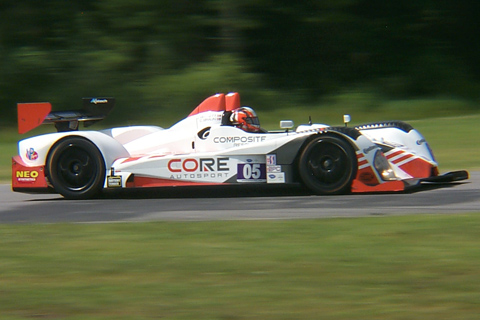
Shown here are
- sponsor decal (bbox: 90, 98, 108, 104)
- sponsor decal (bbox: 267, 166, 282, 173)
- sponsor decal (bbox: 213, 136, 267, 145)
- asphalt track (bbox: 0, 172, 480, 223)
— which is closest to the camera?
asphalt track (bbox: 0, 172, 480, 223)

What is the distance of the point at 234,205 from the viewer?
7977mm

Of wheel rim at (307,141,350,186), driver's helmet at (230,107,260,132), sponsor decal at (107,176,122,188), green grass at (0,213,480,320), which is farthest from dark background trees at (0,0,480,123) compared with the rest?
green grass at (0,213,480,320)

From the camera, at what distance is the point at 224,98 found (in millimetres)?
9344

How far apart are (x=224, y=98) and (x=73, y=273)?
4756mm

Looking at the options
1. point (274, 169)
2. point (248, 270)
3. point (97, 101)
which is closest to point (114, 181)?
point (97, 101)

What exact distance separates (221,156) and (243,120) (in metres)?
0.86

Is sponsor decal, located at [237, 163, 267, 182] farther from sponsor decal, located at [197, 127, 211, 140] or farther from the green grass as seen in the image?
the green grass

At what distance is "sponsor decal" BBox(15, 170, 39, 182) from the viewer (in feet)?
30.0

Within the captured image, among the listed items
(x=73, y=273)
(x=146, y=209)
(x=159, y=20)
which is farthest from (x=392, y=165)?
(x=159, y=20)

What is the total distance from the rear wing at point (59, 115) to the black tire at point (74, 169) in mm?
598

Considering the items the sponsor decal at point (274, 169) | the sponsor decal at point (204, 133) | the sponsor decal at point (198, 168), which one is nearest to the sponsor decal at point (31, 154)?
the sponsor decal at point (198, 168)

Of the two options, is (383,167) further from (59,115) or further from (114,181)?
(59,115)

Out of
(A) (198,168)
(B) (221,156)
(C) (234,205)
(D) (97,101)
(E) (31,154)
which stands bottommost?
(C) (234,205)

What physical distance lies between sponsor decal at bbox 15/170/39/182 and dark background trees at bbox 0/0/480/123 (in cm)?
1185
